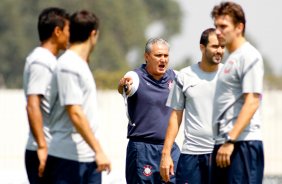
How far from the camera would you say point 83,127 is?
9.34 metres

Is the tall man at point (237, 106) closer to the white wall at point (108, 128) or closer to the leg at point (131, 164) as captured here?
the leg at point (131, 164)

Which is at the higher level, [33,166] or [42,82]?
[42,82]

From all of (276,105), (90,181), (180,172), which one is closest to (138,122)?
(180,172)

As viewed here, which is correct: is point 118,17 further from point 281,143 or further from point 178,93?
point 178,93

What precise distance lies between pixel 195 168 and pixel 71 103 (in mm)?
2563

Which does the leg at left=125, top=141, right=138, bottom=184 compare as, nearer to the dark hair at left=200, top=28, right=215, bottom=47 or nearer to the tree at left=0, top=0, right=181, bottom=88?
the dark hair at left=200, top=28, right=215, bottom=47

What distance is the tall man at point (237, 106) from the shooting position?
376 inches

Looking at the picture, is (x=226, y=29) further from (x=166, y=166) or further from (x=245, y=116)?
(x=166, y=166)

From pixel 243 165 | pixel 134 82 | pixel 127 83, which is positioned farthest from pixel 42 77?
pixel 134 82

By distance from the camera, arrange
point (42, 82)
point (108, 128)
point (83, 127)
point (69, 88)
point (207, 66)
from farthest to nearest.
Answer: point (108, 128)
point (207, 66)
point (42, 82)
point (69, 88)
point (83, 127)

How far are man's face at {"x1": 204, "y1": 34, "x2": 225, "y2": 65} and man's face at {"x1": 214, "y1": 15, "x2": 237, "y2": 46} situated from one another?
1767mm

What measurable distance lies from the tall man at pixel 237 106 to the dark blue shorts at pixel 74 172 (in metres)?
0.99

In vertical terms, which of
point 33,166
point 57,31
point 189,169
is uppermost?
point 57,31

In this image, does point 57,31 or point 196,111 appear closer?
point 57,31
